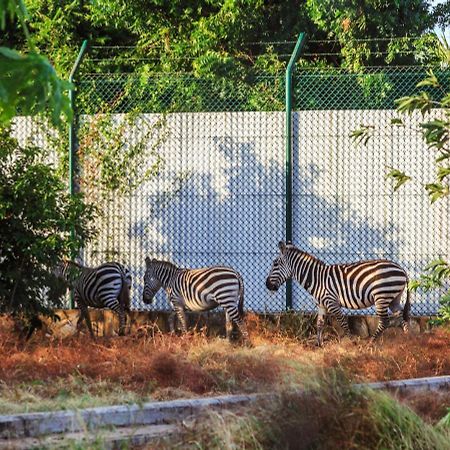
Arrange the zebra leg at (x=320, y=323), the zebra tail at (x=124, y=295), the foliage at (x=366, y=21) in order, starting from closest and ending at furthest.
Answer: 1. the zebra leg at (x=320, y=323)
2. the zebra tail at (x=124, y=295)
3. the foliage at (x=366, y=21)

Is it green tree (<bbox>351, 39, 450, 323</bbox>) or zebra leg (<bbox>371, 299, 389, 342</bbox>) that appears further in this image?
zebra leg (<bbox>371, 299, 389, 342</bbox>)

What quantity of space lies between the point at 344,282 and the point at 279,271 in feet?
2.61

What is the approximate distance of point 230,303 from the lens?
13.7 meters

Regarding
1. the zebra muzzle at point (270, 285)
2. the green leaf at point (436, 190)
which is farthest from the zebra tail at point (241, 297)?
the green leaf at point (436, 190)

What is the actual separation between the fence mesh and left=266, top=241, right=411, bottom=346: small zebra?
48 cm

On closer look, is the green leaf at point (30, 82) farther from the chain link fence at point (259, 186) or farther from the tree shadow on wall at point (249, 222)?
the tree shadow on wall at point (249, 222)

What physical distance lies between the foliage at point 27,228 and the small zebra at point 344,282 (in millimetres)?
2502

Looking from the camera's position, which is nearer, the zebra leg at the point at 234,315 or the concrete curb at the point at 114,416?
the concrete curb at the point at 114,416

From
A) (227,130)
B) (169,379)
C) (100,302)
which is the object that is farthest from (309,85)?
(169,379)

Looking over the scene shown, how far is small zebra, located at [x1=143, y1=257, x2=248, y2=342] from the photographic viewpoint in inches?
539

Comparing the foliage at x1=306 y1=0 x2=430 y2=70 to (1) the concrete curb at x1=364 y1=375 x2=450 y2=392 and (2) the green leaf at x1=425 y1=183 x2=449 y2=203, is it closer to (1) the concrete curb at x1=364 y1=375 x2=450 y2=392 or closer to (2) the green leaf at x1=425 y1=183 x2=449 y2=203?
(2) the green leaf at x1=425 y1=183 x2=449 y2=203

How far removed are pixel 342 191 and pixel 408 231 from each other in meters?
0.94

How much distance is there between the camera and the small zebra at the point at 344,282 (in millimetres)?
13406

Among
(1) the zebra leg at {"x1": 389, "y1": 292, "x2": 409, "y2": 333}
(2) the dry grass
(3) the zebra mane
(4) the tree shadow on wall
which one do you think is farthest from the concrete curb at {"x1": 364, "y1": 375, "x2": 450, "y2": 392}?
(4) the tree shadow on wall
